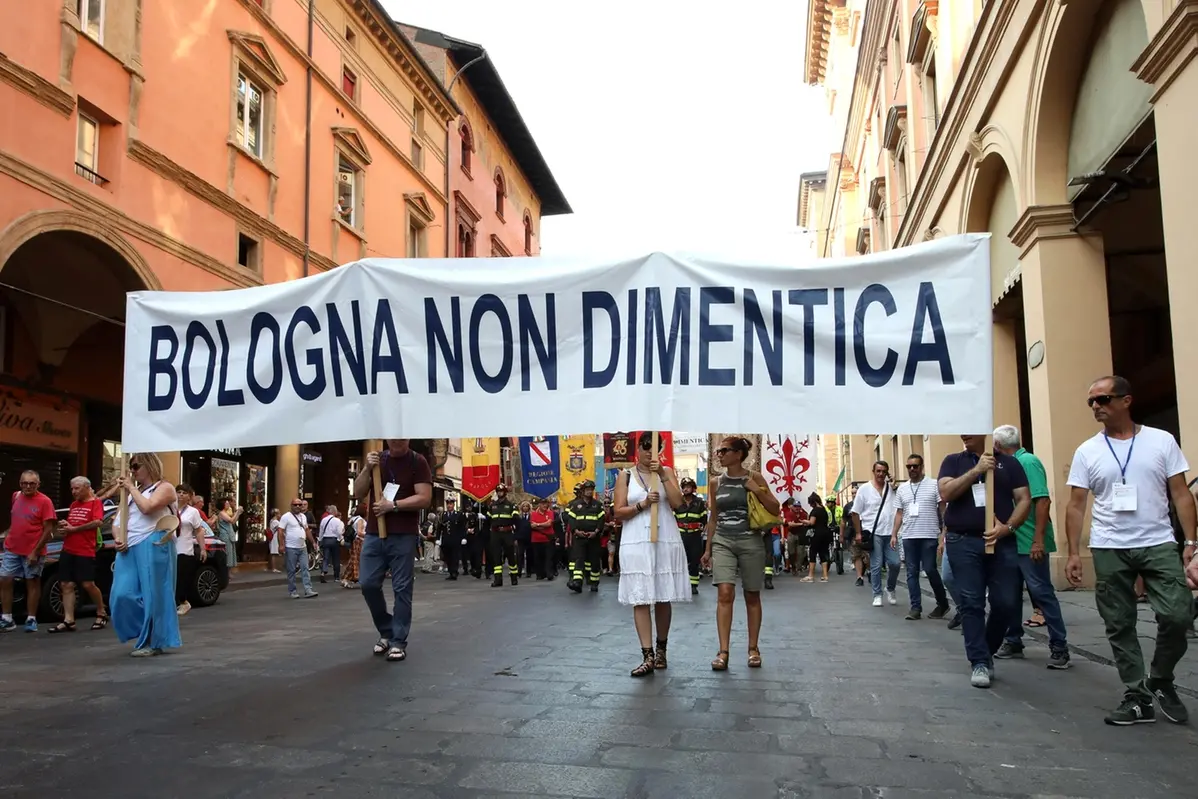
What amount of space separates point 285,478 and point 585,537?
11.3 meters

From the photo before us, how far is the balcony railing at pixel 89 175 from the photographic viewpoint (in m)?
17.1

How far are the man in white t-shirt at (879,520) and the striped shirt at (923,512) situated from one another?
3.47 feet

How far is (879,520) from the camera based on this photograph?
12.8 metres

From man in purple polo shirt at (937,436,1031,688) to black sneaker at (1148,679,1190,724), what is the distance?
4.07 ft

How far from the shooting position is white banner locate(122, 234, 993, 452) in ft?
17.6

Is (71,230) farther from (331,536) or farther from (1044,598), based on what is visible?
(1044,598)

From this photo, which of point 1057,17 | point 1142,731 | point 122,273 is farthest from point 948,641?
point 122,273

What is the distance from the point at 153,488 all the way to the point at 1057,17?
11.6m

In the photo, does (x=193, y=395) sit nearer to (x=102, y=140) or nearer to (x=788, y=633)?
(x=788, y=633)

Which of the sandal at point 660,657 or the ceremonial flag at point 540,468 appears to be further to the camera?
the ceremonial flag at point 540,468

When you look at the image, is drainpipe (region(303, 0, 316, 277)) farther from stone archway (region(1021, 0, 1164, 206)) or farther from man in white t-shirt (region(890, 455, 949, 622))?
man in white t-shirt (region(890, 455, 949, 622))

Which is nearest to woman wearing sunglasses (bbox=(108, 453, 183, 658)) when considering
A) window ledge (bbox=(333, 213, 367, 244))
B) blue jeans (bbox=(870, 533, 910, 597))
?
blue jeans (bbox=(870, 533, 910, 597))

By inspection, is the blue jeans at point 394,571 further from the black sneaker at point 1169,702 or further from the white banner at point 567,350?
the black sneaker at point 1169,702

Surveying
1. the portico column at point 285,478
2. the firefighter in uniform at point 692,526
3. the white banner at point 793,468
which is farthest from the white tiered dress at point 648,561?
the portico column at point 285,478
